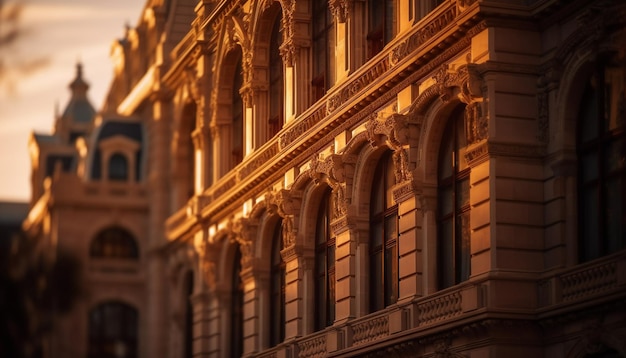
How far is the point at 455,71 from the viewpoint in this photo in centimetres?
4128

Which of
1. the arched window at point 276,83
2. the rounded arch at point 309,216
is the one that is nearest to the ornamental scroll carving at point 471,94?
the rounded arch at point 309,216

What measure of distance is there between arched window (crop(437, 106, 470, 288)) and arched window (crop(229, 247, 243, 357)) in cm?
1961

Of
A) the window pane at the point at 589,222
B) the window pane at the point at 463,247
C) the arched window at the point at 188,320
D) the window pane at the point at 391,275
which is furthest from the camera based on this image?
the arched window at the point at 188,320

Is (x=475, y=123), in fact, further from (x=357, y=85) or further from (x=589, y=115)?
(x=357, y=85)

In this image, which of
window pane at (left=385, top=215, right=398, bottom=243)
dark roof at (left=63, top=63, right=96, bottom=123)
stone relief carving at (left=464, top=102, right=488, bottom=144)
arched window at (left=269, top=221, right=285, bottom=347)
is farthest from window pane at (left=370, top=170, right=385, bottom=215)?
dark roof at (left=63, top=63, right=96, bottom=123)

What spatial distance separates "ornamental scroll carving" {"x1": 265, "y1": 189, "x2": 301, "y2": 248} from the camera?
53.9m

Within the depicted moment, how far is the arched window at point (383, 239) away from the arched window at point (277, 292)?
29.1 ft

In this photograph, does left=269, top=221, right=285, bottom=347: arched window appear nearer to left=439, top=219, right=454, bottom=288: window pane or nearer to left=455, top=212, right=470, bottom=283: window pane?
left=439, top=219, right=454, bottom=288: window pane

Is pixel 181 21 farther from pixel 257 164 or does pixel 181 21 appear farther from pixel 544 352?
pixel 544 352

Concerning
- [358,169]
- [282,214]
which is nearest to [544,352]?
[358,169]

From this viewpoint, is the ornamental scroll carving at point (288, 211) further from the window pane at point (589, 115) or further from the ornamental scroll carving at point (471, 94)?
the window pane at point (589, 115)

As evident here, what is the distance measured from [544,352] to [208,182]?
3079cm

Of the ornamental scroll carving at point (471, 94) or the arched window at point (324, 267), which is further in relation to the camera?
the arched window at point (324, 267)

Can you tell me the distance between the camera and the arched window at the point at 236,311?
6206 cm
